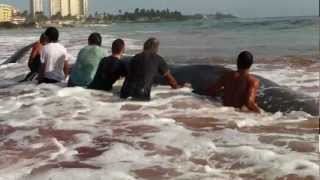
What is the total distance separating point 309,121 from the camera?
7090 mm

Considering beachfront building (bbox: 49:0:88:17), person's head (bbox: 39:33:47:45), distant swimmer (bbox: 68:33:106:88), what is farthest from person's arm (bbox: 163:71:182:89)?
beachfront building (bbox: 49:0:88:17)

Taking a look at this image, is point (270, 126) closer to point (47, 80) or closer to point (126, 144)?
point (126, 144)

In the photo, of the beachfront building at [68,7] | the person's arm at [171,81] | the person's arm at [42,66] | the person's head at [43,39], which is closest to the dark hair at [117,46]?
the person's arm at [171,81]

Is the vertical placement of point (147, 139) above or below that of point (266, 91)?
below

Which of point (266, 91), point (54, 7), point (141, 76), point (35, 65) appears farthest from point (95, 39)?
point (54, 7)

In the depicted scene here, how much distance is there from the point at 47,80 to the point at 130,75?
2.23 metres

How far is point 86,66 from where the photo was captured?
9727 mm

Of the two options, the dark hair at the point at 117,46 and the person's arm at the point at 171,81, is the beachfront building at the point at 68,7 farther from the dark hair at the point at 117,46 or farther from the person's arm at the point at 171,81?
the person's arm at the point at 171,81

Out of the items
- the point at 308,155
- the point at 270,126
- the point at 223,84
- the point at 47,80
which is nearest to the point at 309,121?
the point at 270,126

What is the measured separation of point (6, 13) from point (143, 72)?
15727cm

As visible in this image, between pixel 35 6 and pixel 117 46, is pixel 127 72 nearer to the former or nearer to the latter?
pixel 117 46

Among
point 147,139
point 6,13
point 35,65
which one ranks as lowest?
point 6,13

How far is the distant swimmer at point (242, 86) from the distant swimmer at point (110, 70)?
1833mm

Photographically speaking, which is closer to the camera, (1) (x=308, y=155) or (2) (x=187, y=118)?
(1) (x=308, y=155)
